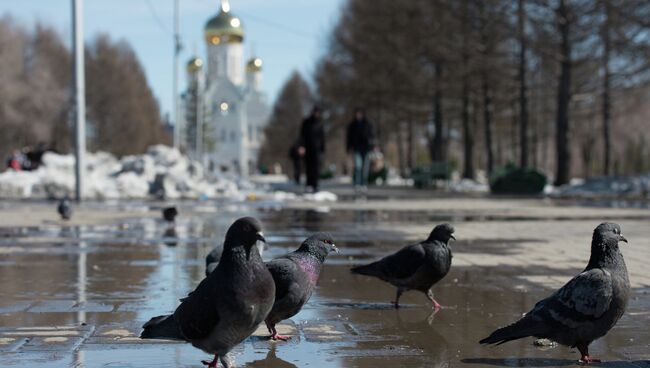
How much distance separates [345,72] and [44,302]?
192 feet

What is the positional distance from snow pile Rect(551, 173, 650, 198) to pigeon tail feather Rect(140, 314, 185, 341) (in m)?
25.6

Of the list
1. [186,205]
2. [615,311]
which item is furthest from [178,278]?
[186,205]

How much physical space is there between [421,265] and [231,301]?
2.75 m

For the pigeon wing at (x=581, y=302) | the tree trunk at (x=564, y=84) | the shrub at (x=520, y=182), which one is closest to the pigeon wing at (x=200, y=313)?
the pigeon wing at (x=581, y=302)

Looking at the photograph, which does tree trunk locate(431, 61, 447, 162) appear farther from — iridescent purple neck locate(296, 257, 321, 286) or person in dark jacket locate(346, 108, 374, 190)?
iridescent purple neck locate(296, 257, 321, 286)

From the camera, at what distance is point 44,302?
7.73 metres

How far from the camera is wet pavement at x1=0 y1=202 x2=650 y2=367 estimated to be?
5.78m

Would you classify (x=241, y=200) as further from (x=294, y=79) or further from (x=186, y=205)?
(x=294, y=79)

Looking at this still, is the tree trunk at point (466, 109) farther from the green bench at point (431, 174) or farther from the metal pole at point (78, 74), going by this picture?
the metal pole at point (78, 74)

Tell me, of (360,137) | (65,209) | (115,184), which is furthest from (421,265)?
(115,184)

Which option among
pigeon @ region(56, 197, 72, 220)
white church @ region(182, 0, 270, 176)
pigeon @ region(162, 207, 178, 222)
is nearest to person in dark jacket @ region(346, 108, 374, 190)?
pigeon @ region(162, 207, 178, 222)

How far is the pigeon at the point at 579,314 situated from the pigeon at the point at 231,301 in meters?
1.29

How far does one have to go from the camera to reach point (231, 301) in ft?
16.9

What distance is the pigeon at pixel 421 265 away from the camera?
24.9 feet
